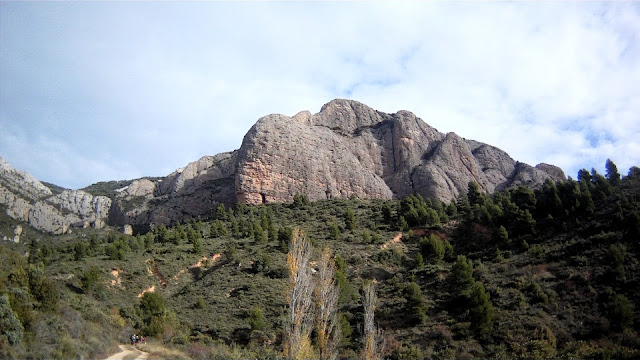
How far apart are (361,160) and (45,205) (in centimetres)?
8370

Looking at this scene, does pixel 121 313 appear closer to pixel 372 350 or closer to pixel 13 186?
pixel 372 350

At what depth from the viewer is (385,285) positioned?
44.5m

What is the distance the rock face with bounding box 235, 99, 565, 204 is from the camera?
86438mm

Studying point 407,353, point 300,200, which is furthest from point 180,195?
point 407,353

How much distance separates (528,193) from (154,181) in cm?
11204

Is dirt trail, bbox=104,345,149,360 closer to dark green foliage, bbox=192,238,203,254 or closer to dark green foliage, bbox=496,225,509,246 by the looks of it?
dark green foliage, bbox=192,238,203,254

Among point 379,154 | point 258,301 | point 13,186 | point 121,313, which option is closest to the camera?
point 121,313

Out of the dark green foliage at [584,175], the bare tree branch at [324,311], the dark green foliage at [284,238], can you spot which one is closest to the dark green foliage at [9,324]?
the bare tree branch at [324,311]

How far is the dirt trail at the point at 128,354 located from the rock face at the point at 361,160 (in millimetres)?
57921

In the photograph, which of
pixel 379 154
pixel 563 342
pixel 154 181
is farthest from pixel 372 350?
pixel 154 181

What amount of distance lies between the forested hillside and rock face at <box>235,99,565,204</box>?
78.6ft

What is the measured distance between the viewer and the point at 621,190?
171 ft

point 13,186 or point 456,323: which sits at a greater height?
point 13,186

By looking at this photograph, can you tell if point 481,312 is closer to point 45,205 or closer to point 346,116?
point 346,116
